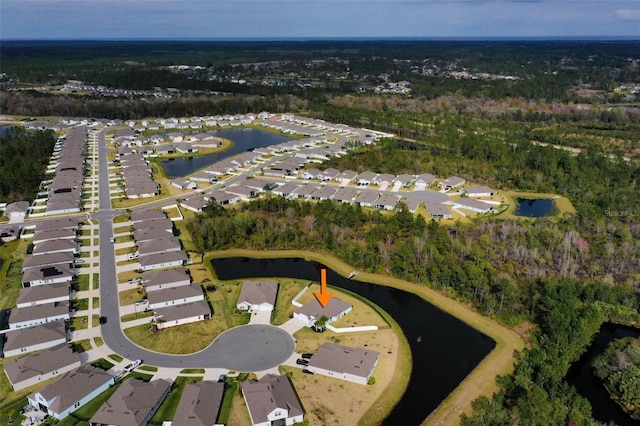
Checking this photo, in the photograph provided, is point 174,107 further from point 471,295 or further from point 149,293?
point 471,295

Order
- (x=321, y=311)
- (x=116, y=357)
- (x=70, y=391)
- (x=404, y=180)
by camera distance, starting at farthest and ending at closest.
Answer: (x=404, y=180)
(x=321, y=311)
(x=116, y=357)
(x=70, y=391)

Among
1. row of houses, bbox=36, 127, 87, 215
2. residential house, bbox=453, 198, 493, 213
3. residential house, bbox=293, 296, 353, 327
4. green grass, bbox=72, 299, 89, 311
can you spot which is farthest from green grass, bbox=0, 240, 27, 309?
residential house, bbox=453, 198, 493, 213

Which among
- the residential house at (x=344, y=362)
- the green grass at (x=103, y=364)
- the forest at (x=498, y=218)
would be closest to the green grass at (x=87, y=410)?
the green grass at (x=103, y=364)

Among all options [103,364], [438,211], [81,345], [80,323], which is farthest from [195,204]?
[438,211]

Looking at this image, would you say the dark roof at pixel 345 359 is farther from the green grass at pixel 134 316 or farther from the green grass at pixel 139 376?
the green grass at pixel 134 316

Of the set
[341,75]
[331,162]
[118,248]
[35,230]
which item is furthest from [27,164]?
[341,75]

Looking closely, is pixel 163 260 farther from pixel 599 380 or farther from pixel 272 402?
pixel 599 380
